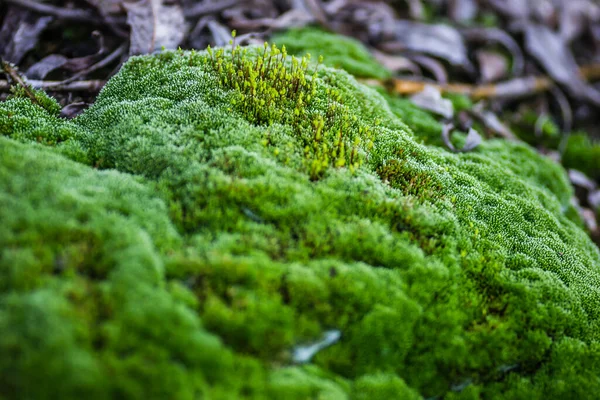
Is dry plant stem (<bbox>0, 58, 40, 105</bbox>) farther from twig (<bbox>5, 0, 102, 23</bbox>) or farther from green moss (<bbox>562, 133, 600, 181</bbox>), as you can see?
green moss (<bbox>562, 133, 600, 181</bbox>)

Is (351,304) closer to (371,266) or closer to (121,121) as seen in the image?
(371,266)

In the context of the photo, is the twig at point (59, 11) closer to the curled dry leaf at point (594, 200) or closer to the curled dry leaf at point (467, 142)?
the curled dry leaf at point (467, 142)

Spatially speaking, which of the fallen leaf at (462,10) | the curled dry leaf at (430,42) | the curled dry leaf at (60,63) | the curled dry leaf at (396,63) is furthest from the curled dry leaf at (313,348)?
the fallen leaf at (462,10)

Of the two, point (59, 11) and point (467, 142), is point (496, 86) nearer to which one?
point (467, 142)

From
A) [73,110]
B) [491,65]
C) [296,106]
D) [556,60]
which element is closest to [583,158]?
[491,65]

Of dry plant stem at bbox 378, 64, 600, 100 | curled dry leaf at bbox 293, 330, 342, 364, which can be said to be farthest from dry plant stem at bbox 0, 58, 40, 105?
dry plant stem at bbox 378, 64, 600, 100

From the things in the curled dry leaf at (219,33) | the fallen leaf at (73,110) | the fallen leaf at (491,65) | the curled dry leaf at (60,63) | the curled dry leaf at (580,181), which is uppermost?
the curled dry leaf at (219,33)

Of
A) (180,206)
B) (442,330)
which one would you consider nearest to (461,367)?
(442,330)
